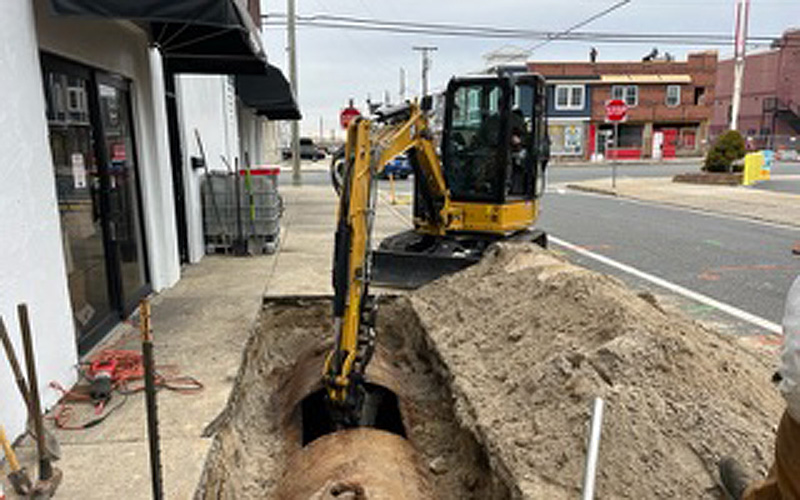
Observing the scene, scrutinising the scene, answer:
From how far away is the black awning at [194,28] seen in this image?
4.49 meters

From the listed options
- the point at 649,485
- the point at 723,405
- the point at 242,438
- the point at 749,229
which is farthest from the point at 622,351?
the point at 749,229

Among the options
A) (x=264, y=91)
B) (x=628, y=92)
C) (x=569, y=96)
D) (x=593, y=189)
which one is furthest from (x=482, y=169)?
(x=628, y=92)

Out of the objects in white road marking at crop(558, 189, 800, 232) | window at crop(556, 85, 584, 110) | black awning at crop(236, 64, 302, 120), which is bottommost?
white road marking at crop(558, 189, 800, 232)

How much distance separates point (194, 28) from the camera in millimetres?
6684

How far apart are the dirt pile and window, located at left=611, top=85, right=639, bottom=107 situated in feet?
135

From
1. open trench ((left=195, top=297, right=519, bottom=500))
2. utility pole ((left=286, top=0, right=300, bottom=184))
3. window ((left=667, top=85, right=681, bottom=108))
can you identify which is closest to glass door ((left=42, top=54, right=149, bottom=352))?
open trench ((left=195, top=297, right=519, bottom=500))

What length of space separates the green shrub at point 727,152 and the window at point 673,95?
21.9 m

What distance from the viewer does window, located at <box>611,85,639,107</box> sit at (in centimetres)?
4266

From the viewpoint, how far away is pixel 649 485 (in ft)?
10.4

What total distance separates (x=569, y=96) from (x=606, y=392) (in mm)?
42216

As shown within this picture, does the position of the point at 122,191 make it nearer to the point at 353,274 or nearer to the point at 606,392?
the point at 353,274

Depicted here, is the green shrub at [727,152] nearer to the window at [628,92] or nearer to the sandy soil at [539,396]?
the sandy soil at [539,396]

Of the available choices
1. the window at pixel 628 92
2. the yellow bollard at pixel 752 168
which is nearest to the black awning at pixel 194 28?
the yellow bollard at pixel 752 168

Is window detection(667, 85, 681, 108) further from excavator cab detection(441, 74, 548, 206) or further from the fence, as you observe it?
the fence
